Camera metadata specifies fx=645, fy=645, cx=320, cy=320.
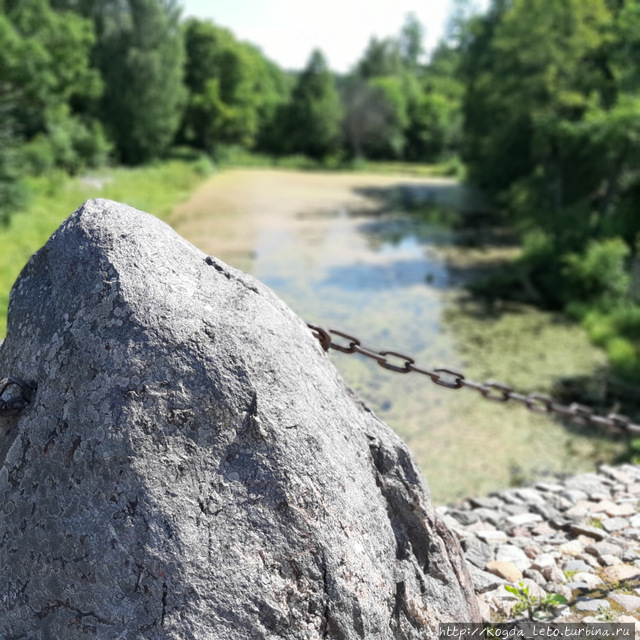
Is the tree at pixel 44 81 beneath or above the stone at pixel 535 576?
above

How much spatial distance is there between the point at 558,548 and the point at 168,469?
271 centimetres

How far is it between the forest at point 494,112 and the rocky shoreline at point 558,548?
705 centimetres

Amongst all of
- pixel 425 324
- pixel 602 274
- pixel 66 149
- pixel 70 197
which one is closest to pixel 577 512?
pixel 425 324

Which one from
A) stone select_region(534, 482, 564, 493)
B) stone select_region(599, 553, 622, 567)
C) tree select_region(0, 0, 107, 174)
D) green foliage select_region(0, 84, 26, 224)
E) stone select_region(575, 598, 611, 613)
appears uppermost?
tree select_region(0, 0, 107, 174)

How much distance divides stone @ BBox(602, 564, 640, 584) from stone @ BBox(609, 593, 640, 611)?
6.3 inches

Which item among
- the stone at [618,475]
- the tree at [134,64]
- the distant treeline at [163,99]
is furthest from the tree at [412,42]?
the stone at [618,475]

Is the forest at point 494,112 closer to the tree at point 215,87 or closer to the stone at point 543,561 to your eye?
the tree at point 215,87

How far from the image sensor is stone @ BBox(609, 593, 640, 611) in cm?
313

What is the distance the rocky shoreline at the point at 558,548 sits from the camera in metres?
3.16

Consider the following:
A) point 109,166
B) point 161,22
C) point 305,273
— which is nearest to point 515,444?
point 305,273

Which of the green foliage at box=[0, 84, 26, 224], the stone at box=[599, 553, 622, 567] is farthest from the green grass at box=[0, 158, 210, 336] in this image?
the stone at box=[599, 553, 622, 567]

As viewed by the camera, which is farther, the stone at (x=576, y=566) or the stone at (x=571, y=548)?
the stone at (x=571, y=548)

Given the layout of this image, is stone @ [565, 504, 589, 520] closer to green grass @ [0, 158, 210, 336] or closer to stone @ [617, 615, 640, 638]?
stone @ [617, 615, 640, 638]

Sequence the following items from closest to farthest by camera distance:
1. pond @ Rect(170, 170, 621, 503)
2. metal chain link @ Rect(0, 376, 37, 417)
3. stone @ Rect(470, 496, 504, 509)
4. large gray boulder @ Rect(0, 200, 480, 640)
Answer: large gray boulder @ Rect(0, 200, 480, 640) < metal chain link @ Rect(0, 376, 37, 417) < stone @ Rect(470, 496, 504, 509) < pond @ Rect(170, 170, 621, 503)
